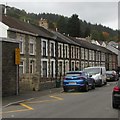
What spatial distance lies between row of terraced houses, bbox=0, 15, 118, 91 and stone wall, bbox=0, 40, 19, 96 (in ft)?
10.4

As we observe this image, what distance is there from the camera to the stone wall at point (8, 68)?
21.9 metres

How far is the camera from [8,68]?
22.5 meters

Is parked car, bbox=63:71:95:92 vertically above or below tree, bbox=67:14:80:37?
below

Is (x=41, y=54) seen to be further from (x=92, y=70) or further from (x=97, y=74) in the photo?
(x=97, y=74)

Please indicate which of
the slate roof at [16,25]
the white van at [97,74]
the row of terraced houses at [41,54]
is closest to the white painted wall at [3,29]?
the row of terraced houses at [41,54]

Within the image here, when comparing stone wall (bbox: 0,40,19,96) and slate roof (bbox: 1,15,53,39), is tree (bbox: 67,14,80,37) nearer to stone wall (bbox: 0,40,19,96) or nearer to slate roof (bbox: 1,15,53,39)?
slate roof (bbox: 1,15,53,39)

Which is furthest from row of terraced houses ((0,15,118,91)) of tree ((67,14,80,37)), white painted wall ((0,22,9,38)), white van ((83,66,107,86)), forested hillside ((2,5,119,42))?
tree ((67,14,80,37))

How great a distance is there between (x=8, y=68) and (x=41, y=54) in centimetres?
1932

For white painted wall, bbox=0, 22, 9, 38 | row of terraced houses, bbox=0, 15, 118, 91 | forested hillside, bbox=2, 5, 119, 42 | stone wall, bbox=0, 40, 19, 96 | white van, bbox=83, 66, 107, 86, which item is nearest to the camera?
stone wall, bbox=0, 40, 19, 96

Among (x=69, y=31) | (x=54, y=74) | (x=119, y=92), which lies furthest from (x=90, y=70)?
(x=69, y=31)

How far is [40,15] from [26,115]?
4397 inches

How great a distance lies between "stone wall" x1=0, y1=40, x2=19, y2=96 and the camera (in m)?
21.9

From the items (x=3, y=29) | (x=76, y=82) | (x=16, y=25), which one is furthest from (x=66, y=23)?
(x=76, y=82)

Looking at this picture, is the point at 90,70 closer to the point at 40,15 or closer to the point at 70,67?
the point at 70,67
